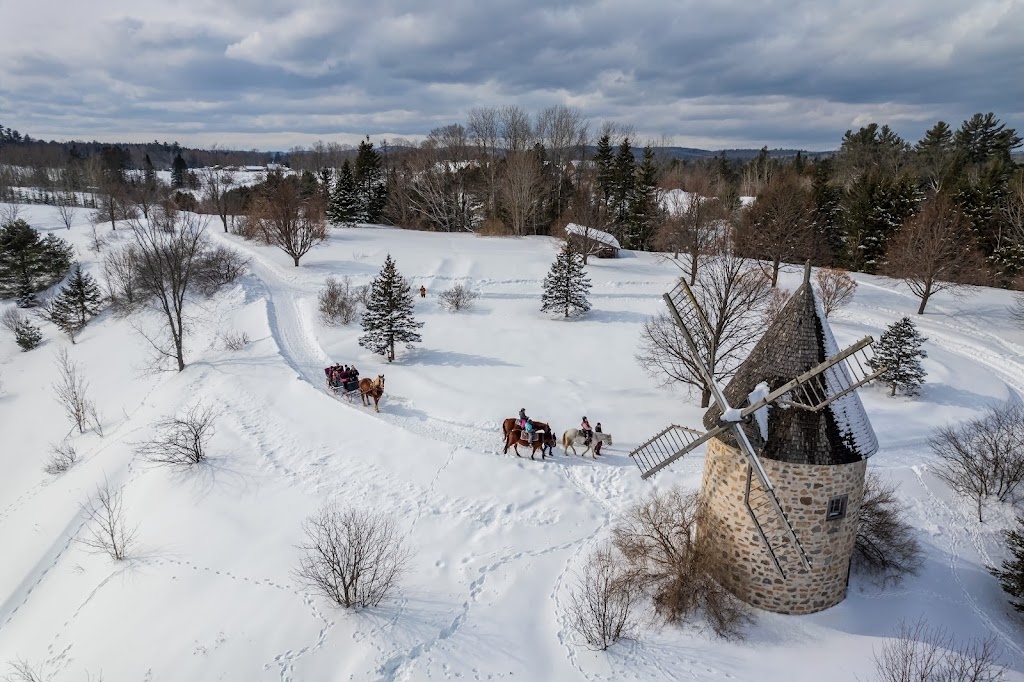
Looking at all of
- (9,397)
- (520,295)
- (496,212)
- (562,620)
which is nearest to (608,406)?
(562,620)

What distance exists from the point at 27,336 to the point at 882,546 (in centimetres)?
4592

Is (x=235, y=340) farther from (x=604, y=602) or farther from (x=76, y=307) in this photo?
(x=604, y=602)

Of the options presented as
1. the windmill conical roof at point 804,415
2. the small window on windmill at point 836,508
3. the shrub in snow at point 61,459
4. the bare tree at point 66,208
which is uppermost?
the bare tree at point 66,208

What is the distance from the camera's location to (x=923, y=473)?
16969 millimetres

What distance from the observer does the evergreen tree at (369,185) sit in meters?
61.7

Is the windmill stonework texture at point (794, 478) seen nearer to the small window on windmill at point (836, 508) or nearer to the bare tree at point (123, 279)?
the small window on windmill at point (836, 508)

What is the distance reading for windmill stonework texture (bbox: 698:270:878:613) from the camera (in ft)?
34.3

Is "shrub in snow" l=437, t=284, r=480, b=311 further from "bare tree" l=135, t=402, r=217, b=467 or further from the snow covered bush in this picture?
the snow covered bush

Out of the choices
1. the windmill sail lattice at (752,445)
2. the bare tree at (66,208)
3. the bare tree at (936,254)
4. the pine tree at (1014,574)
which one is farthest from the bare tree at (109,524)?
the bare tree at (66,208)

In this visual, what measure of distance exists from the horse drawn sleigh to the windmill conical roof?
538 inches

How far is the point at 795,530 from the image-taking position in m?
10.9

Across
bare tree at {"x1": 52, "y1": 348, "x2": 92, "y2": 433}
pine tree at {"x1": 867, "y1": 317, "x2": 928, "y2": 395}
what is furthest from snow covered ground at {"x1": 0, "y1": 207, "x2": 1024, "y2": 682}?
pine tree at {"x1": 867, "y1": 317, "x2": 928, "y2": 395}

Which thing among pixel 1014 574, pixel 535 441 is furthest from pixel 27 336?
pixel 1014 574

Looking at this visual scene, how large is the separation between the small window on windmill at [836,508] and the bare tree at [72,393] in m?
29.1
